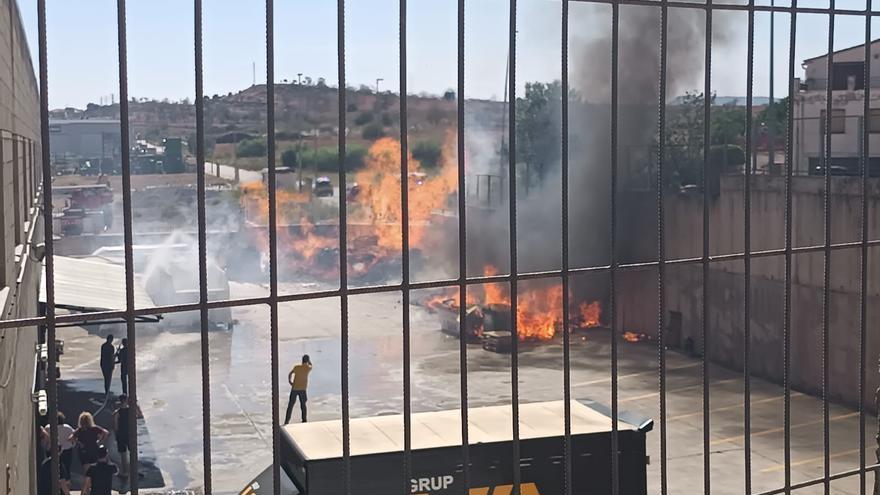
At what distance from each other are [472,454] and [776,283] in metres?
11.3

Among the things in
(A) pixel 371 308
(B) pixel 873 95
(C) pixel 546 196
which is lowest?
(A) pixel 371 308

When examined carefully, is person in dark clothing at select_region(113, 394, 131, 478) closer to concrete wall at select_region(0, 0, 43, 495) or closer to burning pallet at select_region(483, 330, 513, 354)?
concrete wall at select_region(0, 0, 43, 495)

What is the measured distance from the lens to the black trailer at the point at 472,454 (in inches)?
364

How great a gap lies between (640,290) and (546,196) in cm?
617

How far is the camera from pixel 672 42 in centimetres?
2712

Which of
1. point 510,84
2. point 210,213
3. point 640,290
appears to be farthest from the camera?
point 210,213

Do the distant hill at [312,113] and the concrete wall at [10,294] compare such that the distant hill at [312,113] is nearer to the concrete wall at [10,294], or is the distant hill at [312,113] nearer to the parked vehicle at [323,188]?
the parked vehicle at [323,188]

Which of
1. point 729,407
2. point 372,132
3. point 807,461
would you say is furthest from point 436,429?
point 372,132

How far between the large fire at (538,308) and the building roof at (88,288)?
9.32m

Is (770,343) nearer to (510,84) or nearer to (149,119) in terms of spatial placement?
(510,84)

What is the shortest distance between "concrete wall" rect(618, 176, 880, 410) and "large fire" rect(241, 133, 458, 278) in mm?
10700

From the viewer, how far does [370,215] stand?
39344 mm

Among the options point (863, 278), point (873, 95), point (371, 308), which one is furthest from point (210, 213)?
point (863, 278)

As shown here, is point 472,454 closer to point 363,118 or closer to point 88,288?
point 88,288
